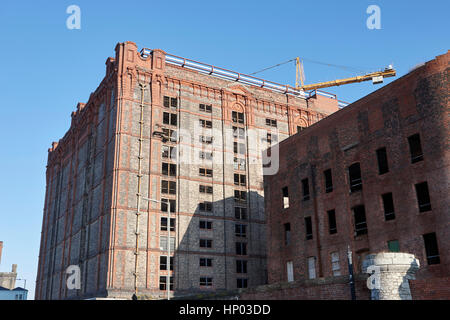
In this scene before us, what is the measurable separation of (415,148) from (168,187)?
1269 inches

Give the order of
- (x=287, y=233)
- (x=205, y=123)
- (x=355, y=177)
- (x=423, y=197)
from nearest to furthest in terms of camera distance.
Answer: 1. (x=423, y=197)
2. (x=355, y=177)
3. (x=287, y=233)
4. (x=205, y=123)

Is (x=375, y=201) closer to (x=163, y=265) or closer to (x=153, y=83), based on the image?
(x=163, y=265)

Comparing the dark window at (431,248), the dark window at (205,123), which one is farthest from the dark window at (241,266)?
the dark window at (431,248)

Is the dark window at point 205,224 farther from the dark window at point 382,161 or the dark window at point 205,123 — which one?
the dark window at point 382,161

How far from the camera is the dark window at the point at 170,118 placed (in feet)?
Answer: 194

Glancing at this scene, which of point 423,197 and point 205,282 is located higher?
point 423,197

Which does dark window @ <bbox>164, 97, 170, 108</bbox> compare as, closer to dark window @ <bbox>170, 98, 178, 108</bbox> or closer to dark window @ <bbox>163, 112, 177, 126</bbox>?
dark window @ <bbox>170, 98, 178, 108</bbox>

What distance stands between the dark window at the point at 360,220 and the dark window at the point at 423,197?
489 cm

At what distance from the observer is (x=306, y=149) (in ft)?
135

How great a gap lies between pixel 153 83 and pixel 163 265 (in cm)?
2346

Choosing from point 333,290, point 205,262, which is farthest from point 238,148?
point 333,290

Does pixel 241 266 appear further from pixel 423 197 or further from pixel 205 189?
pixel 423 197

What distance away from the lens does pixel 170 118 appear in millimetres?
59406
